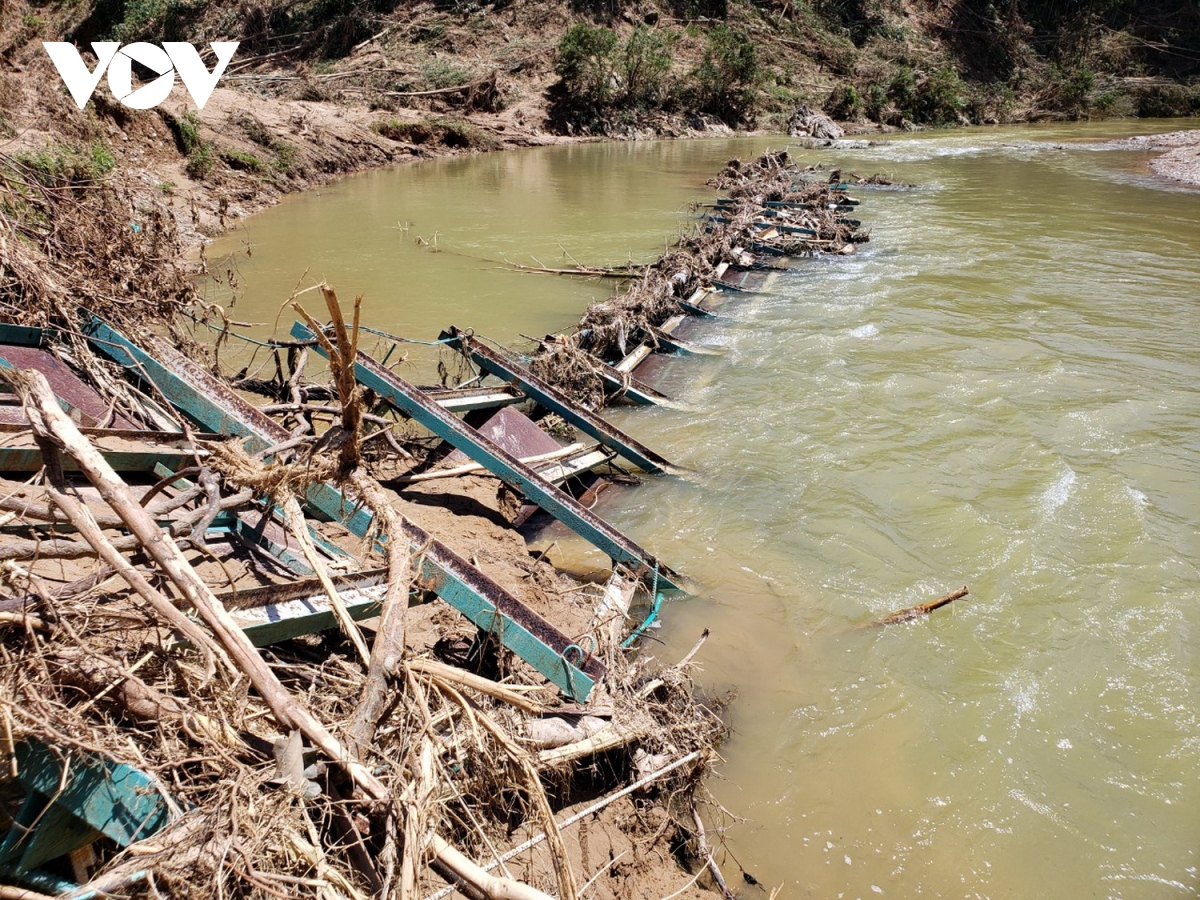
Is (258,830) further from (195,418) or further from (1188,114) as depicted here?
(1188,114)

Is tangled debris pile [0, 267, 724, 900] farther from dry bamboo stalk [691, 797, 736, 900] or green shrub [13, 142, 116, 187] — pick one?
green shrub [13, 142, 116, 187]

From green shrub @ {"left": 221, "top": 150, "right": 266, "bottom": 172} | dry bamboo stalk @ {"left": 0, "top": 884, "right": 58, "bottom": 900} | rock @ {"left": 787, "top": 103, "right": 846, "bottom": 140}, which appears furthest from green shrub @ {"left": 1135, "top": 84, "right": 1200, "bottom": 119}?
dry bamboo stalk @ {"left": 0, "top": 884, "right": 58, "bottom": 900}

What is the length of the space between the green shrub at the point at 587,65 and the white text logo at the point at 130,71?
11506 millimetres

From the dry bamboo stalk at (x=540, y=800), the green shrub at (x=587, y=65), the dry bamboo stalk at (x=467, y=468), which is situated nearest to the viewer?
the dry bamboo stalk at (x=540, y=800)

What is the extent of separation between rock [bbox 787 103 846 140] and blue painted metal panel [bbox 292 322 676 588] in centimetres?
2838

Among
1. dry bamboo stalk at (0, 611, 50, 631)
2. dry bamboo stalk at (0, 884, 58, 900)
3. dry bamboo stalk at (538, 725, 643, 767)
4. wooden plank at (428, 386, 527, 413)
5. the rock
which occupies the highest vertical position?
the rock

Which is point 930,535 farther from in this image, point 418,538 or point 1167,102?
point 1167,102

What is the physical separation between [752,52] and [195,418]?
31486 millimetres

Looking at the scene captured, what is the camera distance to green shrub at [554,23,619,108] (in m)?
27.1

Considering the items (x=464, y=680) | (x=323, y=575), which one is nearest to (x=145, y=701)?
(x=323, y=575)

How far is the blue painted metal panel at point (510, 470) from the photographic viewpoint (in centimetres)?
438

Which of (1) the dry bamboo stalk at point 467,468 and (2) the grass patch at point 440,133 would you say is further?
(2) the grass patch at point 440,133

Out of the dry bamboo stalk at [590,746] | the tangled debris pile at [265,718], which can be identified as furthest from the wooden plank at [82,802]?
the dry bamboo stalk at [590,746]

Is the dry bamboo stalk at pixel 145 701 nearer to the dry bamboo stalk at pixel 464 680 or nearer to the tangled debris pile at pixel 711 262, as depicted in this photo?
the dry bamboo stalk at pixel 464 680
